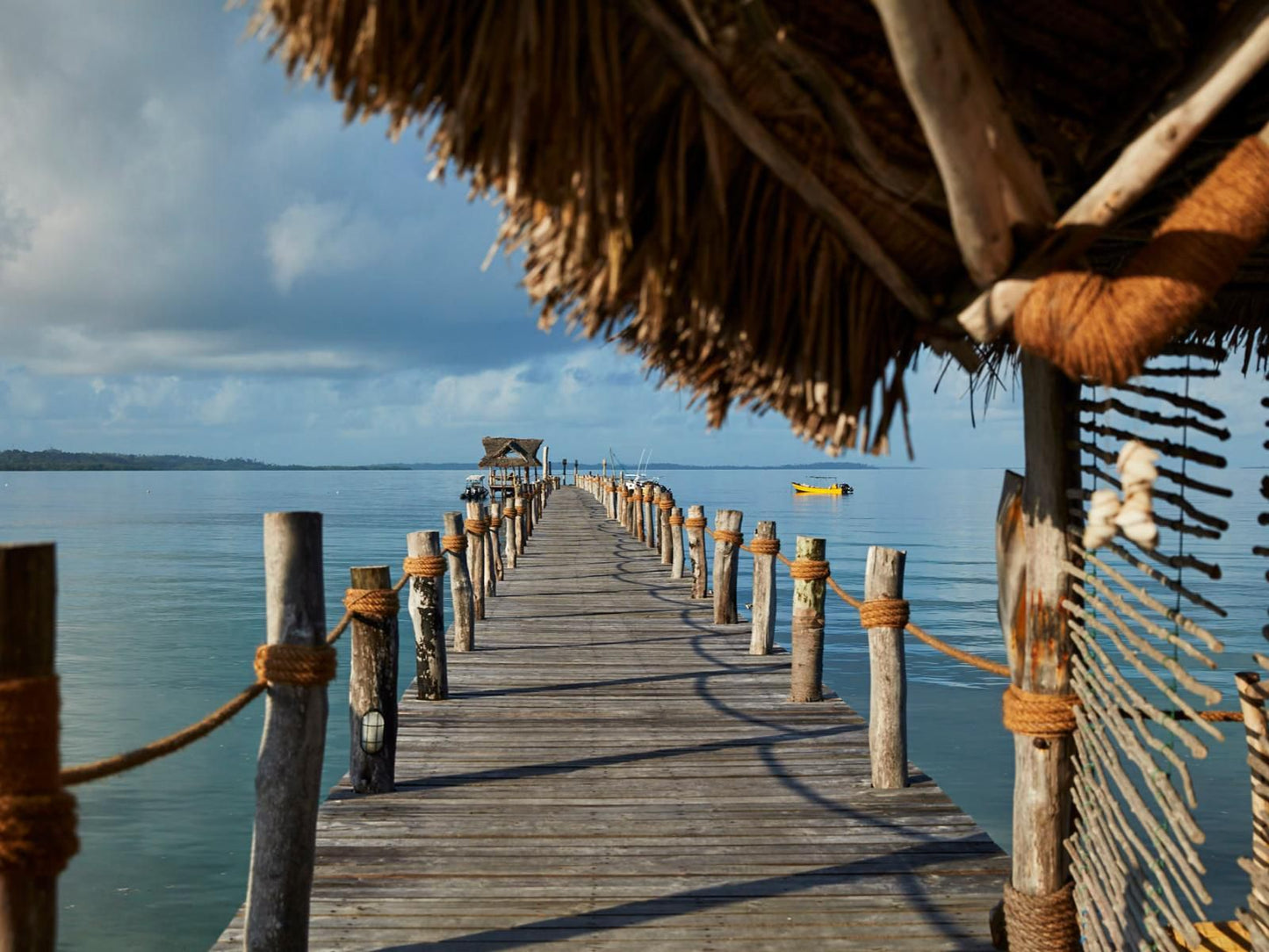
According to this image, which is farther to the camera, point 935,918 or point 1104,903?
point 935,918

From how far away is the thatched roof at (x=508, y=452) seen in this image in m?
46.6

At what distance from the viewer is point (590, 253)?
2842 millimetres

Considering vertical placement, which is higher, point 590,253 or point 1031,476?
point 590,253

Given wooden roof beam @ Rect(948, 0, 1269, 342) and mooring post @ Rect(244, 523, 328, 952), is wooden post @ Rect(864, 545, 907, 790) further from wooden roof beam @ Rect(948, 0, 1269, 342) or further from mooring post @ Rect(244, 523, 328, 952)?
mooring post @ Rect(244, 523, 328, 952)

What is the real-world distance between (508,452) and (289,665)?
4485 cm

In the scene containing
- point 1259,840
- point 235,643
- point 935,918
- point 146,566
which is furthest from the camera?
point 146,566

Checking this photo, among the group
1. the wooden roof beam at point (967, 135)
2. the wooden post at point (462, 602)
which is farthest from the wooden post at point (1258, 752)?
the wooden post at point (462, 602)

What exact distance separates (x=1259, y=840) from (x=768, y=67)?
3.01m

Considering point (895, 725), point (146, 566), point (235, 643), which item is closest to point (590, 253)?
point (895, 725)

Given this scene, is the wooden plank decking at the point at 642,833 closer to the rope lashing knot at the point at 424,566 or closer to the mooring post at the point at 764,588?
the mooring post at the point at 764,588

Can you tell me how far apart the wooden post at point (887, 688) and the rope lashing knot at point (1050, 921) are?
2.01 meters

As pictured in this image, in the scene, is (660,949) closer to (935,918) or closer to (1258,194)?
(935,918)

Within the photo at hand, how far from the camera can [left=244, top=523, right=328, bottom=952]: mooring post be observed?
356cm

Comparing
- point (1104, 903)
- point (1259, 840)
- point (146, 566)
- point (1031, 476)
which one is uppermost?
point (1031, 476)
